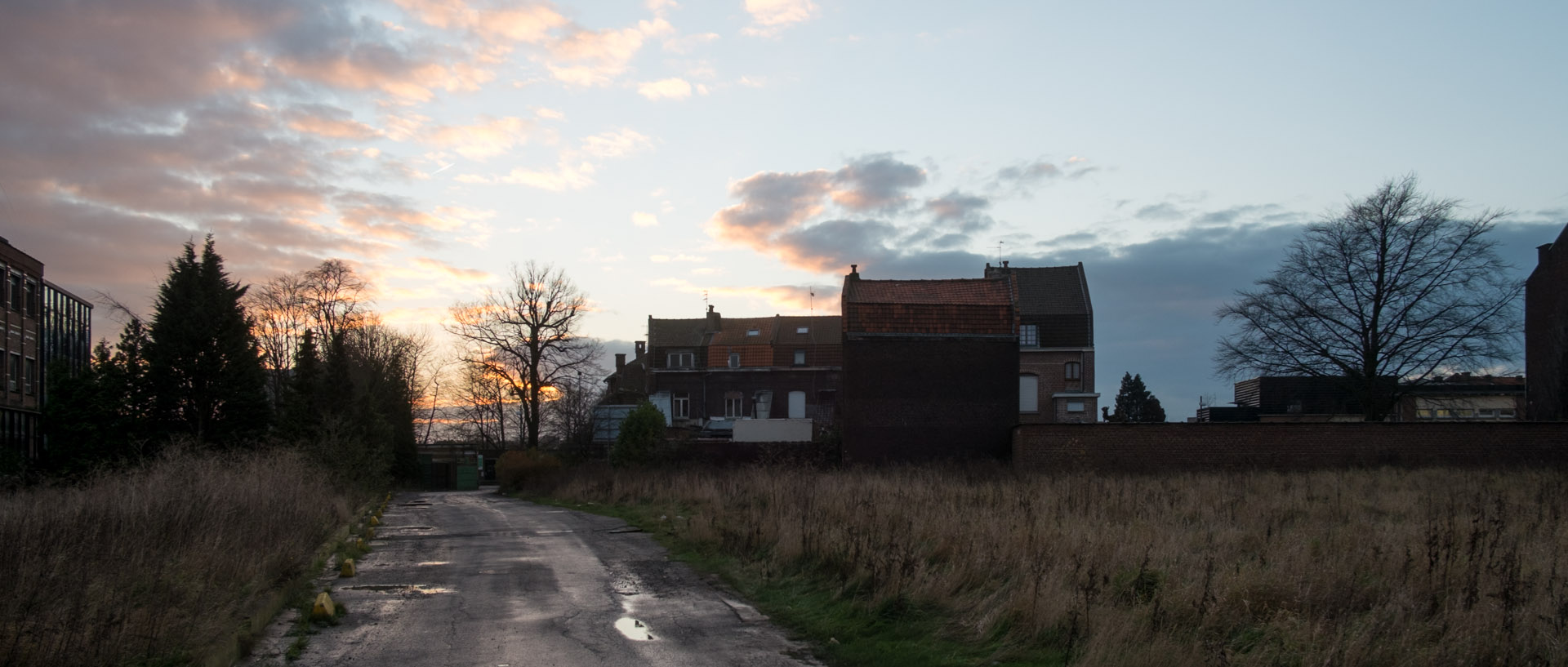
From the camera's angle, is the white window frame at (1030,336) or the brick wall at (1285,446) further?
the white window frame at (1030,336)

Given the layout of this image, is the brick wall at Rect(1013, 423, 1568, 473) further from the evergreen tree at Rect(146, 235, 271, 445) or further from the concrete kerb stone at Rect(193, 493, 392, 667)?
the evergreen tree at Rect(146, 235, 271, 445)

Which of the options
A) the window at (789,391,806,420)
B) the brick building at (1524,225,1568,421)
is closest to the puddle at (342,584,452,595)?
the brick building at (1524,225,1568,421)

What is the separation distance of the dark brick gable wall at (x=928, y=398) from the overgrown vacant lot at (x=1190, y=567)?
19.2m

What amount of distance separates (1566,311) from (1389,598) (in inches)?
1556

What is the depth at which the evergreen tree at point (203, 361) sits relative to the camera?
33.4 meters

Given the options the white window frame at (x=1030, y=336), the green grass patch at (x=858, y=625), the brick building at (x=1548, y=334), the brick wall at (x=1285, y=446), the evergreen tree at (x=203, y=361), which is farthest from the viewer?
the white window frame at (x=1030, y=336)

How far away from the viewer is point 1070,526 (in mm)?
12039

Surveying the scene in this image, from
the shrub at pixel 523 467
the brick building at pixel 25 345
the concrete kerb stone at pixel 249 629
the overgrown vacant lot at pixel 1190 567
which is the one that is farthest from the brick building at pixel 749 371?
the concrete kerb stone at pixel 249 629

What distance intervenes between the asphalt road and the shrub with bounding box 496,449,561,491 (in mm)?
26899

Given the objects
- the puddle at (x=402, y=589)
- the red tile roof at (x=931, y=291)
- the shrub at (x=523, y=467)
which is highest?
the red tile roof at (x=931, y=291)

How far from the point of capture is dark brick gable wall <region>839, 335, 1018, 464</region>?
38.1 metres

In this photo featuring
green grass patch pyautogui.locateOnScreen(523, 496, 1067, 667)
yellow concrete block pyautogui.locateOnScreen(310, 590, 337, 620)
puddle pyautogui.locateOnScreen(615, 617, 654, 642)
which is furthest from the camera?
yellow concrete block pyautogui.locateOnScreen(310, 590, 337, 620)

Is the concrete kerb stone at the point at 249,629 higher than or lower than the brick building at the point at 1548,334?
lower

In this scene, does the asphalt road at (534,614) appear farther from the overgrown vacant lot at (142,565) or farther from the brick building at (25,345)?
the brick building at (25,345)
